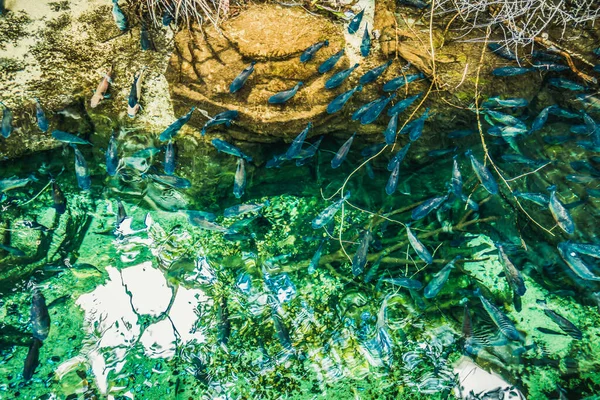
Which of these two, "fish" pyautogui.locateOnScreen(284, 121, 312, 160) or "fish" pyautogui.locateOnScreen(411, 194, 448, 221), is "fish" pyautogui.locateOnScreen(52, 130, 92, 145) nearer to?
"fish" pyautogui.locateOnScreen(284, 121, 312, 160)

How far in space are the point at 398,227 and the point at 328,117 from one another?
44.6 inches

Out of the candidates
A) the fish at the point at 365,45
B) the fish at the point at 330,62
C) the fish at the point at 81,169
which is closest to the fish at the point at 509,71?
the fish at the point at 365,45

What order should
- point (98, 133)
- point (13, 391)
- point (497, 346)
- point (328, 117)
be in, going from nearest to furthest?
1. point (13, 391)
2. point (497, 346)
3. point (328, 117)
4. point (98, 133)

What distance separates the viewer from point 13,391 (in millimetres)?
3027

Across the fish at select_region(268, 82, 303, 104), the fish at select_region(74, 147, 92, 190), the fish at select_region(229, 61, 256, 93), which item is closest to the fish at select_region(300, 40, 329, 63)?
the fish at select_region(268, 82, 303, 104)

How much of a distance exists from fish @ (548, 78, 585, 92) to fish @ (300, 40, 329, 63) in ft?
6.67

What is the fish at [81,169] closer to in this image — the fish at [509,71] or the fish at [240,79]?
the fish at [240,79]

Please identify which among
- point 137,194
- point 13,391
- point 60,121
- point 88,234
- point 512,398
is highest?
point 60,121

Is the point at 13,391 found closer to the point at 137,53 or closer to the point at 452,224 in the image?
the point at 137,53

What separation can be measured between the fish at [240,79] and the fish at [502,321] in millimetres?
2397

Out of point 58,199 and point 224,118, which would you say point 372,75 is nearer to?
point 224,118

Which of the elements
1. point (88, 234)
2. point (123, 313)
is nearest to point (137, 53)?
point (88, 234)

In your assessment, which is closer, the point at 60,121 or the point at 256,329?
the point at 256,329

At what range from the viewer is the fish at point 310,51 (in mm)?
3393
